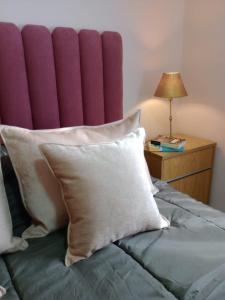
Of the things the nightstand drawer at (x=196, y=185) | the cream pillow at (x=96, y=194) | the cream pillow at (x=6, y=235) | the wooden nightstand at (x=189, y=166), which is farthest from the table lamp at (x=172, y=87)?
the cream pillow at (x=6, y=235)

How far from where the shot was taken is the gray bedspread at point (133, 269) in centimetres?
87

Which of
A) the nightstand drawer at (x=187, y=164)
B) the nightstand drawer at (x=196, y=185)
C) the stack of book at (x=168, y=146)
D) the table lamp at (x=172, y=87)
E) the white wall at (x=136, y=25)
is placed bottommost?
the nightstand drawer at (x=196, y=185)

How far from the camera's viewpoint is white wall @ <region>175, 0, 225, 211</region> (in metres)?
2.03

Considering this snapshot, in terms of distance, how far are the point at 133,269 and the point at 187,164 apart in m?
1.20

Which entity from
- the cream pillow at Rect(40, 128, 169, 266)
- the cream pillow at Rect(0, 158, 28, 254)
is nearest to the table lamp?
the cream pillow at Rect(40, 128, 169, 266)

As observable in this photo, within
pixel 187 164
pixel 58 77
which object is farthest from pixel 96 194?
pixel 187 164

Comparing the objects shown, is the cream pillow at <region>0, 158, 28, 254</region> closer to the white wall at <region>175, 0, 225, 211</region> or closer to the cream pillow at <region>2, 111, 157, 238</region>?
the cream pillow at <region>2, 111, 157, 238</region>

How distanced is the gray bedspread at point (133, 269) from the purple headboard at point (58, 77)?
0.71 metres

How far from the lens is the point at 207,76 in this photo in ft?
7.02

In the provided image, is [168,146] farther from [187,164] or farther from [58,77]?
[58,77]

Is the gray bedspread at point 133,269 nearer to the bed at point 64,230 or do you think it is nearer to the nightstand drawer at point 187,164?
the bed at point 64,230

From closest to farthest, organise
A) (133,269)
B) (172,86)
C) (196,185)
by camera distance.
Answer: (133,269) → (172,86) → (196,185)

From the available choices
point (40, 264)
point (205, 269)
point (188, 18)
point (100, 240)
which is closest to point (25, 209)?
point (40, 264)

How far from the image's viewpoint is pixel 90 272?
0.96 metres
